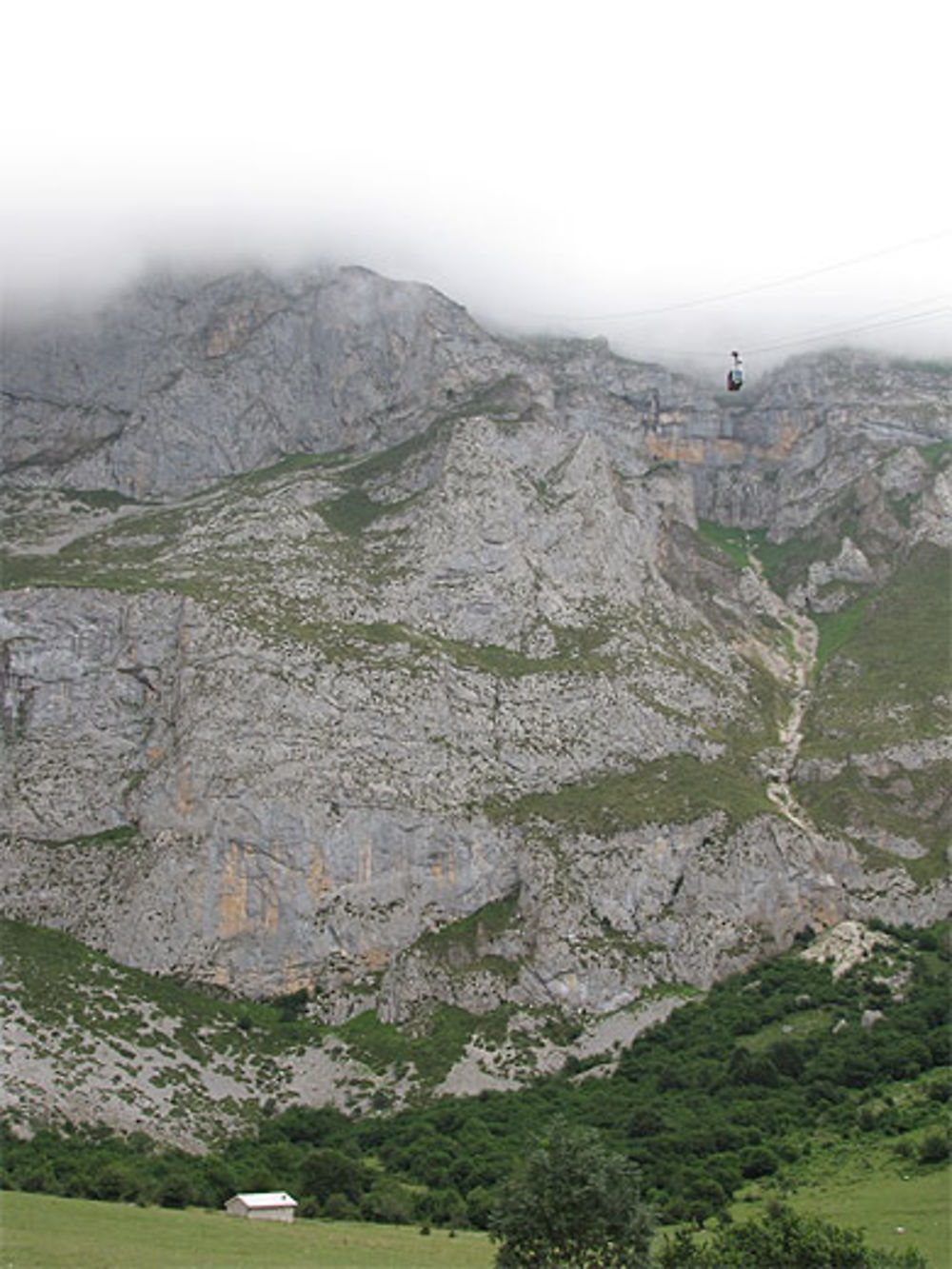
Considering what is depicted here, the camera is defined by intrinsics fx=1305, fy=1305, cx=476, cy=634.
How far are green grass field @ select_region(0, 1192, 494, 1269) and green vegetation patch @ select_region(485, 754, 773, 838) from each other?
4989 cm

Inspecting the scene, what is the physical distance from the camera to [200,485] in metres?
167

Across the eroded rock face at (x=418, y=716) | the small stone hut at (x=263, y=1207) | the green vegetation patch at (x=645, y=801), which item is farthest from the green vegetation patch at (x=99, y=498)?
the small stone hut at (x=263, y=1207)

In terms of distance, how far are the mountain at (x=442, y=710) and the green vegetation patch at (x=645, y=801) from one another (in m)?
0.38

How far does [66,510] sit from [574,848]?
85.2 metres

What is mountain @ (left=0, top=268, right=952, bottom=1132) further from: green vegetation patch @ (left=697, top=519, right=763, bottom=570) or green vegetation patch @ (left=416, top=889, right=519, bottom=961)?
green vegetation patch @ (left=697, top=519, right=763, bottom=570)

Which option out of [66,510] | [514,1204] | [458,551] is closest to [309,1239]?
[514,1204]

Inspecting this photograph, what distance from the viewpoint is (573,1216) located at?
43.3m

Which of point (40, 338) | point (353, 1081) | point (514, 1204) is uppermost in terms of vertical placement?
point (40, 338)

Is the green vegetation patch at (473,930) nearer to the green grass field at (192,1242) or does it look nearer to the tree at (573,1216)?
the green grass field at (192,1242)

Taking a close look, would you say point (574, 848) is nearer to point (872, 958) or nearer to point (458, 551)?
Answer: point (872, 958)

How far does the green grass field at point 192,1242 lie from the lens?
146 feet

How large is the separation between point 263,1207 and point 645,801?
190ft

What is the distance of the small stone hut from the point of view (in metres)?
60.0

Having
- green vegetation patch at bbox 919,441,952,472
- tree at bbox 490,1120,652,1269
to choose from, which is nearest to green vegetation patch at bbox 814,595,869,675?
green vegetation patch at bbox 919,441,952,472
